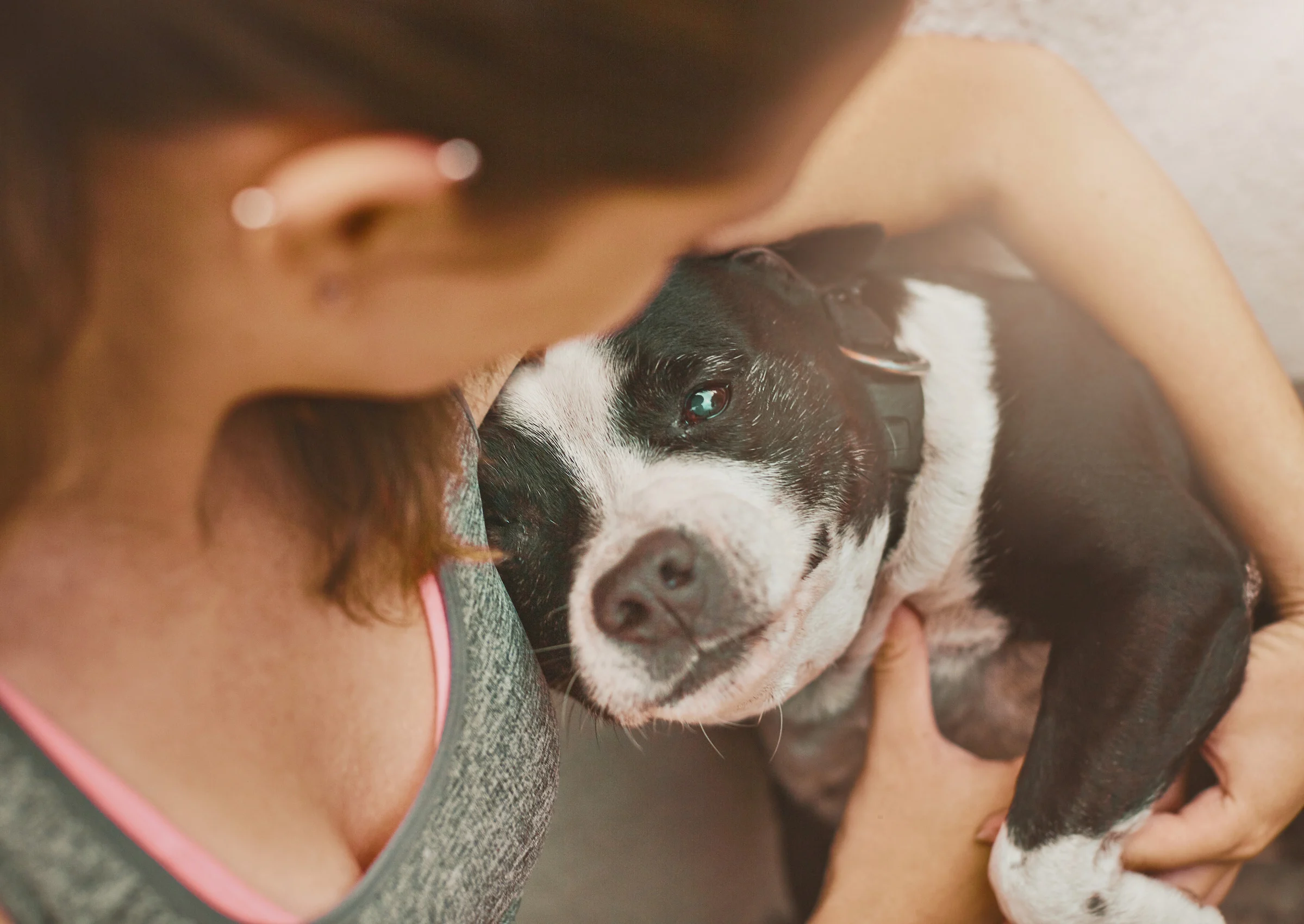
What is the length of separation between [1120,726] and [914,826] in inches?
8.0

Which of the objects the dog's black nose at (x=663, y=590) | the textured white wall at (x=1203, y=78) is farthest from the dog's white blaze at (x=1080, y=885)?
the textured white wall at (x=1203, y=78)

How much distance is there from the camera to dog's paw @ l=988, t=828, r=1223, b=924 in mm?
708

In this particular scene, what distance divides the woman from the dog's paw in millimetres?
415

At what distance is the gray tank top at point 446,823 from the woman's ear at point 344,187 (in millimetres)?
239

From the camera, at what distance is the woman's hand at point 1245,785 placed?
748 millimetres

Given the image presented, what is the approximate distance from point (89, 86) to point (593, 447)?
1.55 ft

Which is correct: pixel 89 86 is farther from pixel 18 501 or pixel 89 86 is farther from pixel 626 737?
pixel 626 737

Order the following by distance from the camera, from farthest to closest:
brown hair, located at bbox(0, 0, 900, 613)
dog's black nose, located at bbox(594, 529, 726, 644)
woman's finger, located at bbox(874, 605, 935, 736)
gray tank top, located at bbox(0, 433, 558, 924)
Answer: woman's finger, located at bbox(874, 605, 935, 736) < dog's black nose, located at bbox(594, 529, 726, 644) < gray tank top, located at bbox(0, 433, 558, 924) < brown hair, located at bbox(0, 0, 900, 613)

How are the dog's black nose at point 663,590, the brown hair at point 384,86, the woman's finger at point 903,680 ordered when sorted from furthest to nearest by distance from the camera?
1. the woman's finger at point 903,680
2. the dog's black nose at point 663,590
3. the brown hair at point 384,86

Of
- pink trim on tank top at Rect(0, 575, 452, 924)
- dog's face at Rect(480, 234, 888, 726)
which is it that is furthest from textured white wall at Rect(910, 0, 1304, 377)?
pink trim on tank top at Rect(0, 575, 452, 924)

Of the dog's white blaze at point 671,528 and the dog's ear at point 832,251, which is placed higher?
the dog's ear at point 832,251

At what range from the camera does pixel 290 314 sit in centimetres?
28

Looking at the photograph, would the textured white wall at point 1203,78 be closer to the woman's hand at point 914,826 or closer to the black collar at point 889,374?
the black collar at point 889,374

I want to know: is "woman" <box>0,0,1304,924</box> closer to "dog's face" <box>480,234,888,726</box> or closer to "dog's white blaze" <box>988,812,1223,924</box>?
"dog's face" <box>480,234,888,726</box>
